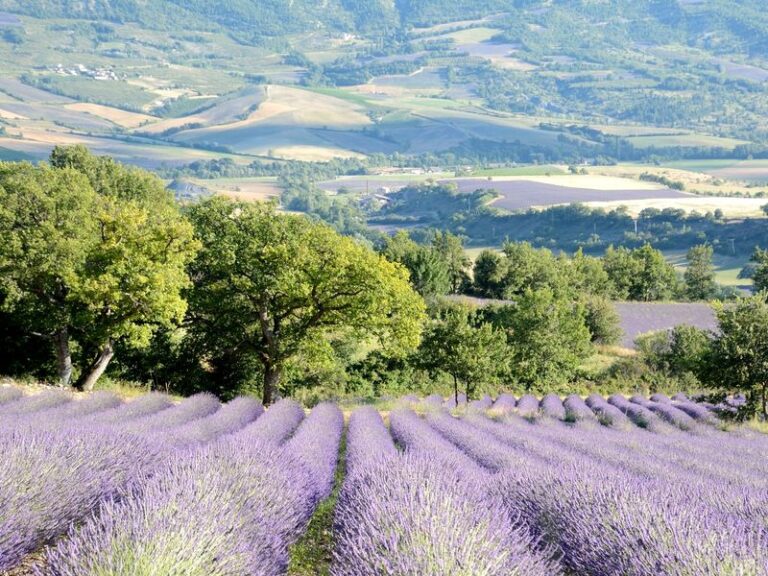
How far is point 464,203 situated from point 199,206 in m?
169

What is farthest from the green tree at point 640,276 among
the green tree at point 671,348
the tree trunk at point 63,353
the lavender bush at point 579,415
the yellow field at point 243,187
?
the yellow field at point 243,187

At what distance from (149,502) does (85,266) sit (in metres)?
18.9

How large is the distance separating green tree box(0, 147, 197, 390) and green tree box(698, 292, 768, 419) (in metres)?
16.3

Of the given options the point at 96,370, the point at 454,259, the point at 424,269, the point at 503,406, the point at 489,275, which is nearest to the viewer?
the point at 96,370

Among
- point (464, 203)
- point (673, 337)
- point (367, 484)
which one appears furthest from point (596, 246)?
point (367, 484)

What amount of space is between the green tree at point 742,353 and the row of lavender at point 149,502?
13801 mm

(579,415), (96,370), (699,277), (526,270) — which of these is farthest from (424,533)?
(699,277)

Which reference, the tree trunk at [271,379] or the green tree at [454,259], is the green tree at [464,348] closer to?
the tree trunk at [271,379]

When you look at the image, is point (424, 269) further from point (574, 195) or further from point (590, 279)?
point (574, 195)

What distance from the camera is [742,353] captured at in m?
18.0

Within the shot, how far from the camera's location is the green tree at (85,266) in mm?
20859

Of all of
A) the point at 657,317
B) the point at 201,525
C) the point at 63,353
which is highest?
the point at 201,525

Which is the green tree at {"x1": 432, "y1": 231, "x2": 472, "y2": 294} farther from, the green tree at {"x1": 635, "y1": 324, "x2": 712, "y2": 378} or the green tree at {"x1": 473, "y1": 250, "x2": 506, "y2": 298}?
the green tree at {"x1": 635, "y1": 324, "x2": 712, "y2": 378}

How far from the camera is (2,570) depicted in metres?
4.45
